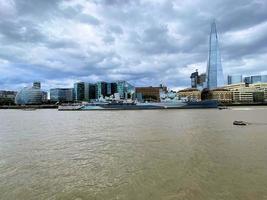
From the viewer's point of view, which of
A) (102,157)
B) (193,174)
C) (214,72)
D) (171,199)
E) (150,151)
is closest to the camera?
(171,199)

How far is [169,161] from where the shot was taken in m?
16.8

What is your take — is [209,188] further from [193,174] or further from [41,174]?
[41,174]

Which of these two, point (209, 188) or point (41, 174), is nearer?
point (209, 188)

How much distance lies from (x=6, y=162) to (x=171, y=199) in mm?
11519

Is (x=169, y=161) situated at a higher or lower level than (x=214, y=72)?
lower

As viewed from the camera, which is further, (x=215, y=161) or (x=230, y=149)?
(x=230, y=149)

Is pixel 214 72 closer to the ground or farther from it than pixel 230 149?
farther from it

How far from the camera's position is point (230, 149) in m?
20.7

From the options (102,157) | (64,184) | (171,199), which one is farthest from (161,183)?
(102,157)

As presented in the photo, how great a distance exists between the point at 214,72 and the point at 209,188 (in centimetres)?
18663

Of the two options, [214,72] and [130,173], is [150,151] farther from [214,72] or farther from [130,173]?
[214,72]

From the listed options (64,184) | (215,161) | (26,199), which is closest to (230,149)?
(215,161)

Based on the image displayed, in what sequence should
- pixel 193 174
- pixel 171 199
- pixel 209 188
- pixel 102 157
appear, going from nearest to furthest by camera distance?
pixel 171 199
pixel 209 188
pixel 193 174
pixel 102 157

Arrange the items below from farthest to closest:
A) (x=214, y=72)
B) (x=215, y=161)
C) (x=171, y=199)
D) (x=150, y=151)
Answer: (x=214, y=72), (x=150, y=151), (x=215, y=161), (x=171, y=199)
